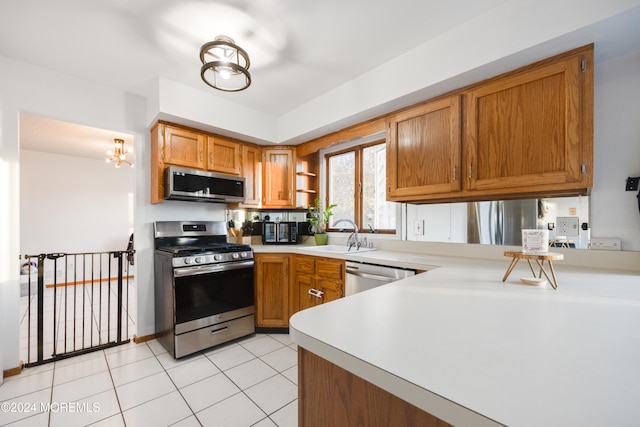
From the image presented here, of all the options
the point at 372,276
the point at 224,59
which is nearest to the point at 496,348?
the point at 372,276

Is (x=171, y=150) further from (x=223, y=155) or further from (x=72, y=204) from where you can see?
(x=72, y=204)

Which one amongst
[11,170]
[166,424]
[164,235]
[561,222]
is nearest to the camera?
[166,424]

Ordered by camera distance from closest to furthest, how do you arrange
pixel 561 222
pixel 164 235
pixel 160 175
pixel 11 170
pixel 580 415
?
pixel 580 415 → pixel 561 222 → pixel 11 170 → pixel 160 175 → pixel 164 235

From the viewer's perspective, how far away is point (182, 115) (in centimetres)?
257

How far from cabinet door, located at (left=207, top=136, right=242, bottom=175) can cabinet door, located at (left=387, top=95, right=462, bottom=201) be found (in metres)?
1.72

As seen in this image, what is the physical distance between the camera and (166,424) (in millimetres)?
1608

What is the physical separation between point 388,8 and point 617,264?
2027mm

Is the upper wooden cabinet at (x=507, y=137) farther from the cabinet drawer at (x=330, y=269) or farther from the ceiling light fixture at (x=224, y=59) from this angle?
the ceiling light fixture at (x=224, y=59)

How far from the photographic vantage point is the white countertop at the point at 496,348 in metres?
0.42

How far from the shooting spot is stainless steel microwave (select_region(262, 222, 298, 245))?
3.41 meters

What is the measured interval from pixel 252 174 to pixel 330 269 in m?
1.55

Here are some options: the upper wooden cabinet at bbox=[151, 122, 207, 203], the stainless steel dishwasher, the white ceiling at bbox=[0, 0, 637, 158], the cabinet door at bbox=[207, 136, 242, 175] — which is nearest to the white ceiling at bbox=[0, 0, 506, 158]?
the white ceiling at bbox=[0, 0, 637, 158]

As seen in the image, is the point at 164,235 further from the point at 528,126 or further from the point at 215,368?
the point at 528,126

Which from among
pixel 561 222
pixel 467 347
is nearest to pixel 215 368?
pixel 467 347
